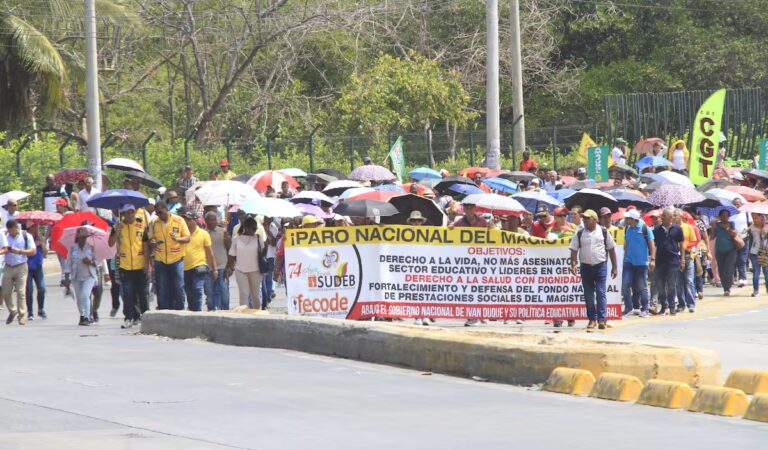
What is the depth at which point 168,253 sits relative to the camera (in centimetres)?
1972

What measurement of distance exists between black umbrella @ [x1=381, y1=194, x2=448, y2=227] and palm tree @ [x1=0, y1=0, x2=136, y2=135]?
56.0ft

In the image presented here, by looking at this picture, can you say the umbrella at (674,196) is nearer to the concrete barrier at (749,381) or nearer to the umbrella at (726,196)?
the umbrella at (726,196)

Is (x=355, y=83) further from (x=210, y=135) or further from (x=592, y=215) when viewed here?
(x=592, y=215)

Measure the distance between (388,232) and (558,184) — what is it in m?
11.3

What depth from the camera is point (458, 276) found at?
64.6 feet

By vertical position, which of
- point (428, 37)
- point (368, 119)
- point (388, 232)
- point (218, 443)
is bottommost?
point (218, 443)

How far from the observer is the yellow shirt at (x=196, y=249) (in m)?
19.8

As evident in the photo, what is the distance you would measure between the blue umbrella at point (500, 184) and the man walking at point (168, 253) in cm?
1037

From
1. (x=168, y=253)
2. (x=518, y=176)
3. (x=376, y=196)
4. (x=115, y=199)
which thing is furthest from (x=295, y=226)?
(x=518, y=176)

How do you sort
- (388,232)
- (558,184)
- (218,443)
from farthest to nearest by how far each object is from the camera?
1. (558,184)
2. (388,232)
3. (218,443)

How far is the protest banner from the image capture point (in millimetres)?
19047

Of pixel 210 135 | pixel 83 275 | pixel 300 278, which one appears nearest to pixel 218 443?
pixel 300 278

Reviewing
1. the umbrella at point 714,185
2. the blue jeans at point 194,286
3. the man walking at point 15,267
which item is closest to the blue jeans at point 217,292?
the blue jeans at point 194,286

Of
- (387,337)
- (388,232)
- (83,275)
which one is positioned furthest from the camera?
(83,275)
